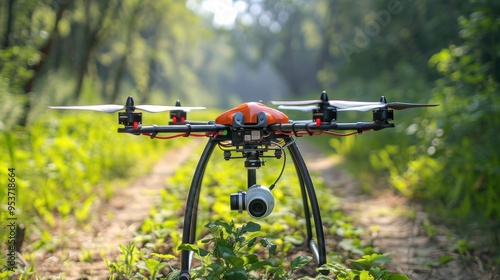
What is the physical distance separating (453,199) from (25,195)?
14.2 ft

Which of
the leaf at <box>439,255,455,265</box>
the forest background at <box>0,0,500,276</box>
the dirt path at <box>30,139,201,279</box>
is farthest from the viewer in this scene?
the forest background at <box>0,0,500,276</box>

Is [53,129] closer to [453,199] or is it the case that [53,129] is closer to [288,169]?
[288,169]

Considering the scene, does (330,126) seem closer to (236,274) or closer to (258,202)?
(258,202)

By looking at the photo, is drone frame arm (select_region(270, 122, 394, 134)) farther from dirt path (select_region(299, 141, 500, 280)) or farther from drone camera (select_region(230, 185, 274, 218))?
dirt path (select_region(299, 141, 500, 280))

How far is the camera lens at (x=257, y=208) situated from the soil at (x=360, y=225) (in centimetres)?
136

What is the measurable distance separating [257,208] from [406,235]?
262 cm

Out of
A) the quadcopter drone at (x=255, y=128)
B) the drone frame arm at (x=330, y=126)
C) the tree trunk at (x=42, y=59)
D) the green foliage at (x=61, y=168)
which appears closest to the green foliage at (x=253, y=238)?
the quadcopter drone at (x=255, y=128)

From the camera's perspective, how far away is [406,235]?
4.56 metres

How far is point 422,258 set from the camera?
3.86 m

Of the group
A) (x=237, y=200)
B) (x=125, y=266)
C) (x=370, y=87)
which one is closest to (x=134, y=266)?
(x=125, y=266)

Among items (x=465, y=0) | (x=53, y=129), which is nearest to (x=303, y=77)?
(x=465, y=0)

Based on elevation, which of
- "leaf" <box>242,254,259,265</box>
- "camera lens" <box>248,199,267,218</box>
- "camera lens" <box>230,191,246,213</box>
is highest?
"camera lens" <box>230,191,246,213</box>

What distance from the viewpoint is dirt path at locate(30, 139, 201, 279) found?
11.1ft

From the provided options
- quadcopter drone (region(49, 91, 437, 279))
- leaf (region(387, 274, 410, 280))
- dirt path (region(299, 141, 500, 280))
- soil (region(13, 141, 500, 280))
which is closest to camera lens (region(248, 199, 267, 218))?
quadcopter drone (region(49, 91, 437, 279))
